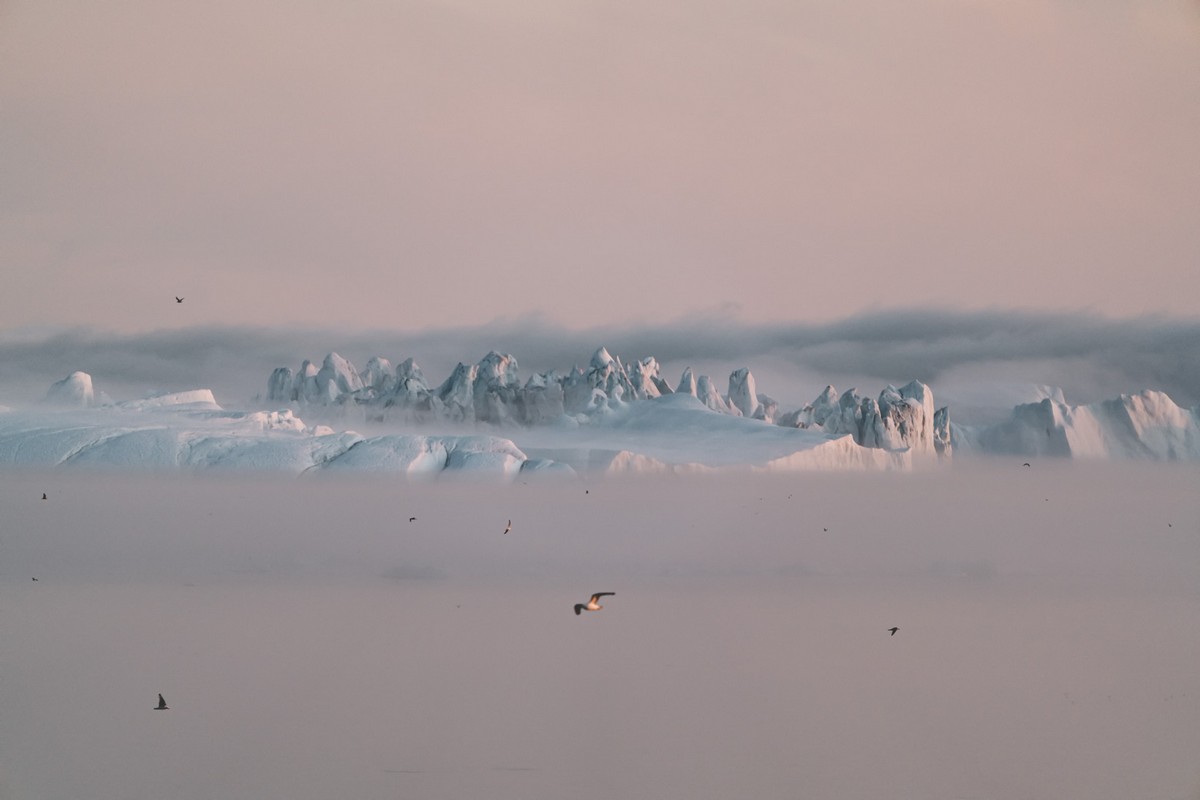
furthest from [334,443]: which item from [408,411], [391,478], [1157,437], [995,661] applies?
[1157,437]

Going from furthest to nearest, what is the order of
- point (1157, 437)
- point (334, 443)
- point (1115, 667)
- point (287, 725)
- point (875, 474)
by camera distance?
point (1157, 437) → point (875, 474) → point (334, 443) → point (1115, 667) → point (287, 725)

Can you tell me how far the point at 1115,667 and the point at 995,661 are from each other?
2.39m

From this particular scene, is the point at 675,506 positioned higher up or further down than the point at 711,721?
higher up

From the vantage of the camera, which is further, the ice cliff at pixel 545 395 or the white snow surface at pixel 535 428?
the ice cliff at pixel 545 395

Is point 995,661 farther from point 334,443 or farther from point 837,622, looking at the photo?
point 334,443

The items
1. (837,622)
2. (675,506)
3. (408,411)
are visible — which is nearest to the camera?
(837,622)

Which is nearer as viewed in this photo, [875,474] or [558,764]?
[558,764]

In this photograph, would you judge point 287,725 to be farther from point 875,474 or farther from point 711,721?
point 875,474

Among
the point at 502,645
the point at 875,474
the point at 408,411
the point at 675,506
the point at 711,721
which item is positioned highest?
the point at 408,411

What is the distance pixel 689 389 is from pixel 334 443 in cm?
3894

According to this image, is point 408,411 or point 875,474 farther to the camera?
point 408,411

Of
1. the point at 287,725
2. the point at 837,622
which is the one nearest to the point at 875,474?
the point at 837,622

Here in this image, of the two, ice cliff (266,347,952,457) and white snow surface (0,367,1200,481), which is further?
ice cliff (266,347,952,457)

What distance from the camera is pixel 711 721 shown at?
69.9 feet
